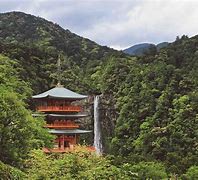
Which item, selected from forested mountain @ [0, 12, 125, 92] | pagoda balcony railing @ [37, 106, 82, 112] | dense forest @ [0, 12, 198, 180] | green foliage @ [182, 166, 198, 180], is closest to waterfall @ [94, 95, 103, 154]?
dense forest @ [0, 12, 198, 180]

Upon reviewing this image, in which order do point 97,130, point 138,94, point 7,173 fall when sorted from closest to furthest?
point 7,173
point 97,130
point 138,94

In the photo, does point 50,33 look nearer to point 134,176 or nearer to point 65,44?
point 65,44

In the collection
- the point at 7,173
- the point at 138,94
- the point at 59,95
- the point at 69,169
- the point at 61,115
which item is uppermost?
the point at 138,94

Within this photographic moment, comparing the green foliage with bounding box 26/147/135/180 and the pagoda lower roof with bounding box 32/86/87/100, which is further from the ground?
the pagoda lower roof with bounding box 32/86/87/100

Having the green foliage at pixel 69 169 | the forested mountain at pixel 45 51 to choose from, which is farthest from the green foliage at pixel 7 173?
the forested mountain at pixel 45 51

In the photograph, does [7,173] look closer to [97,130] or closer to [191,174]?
[191,174]

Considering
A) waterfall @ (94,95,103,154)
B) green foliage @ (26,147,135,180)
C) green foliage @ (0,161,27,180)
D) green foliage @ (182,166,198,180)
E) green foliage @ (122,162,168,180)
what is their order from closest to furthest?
green foliage @ (0,161,27,180) < green foliage @ (26,147,135,180) < green foliage @ (122,162,168,180) < green foliage @ (182,166,198,180) < waterfall @ (94,95,103,154)

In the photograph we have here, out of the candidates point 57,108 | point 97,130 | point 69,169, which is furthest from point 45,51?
point 69,169

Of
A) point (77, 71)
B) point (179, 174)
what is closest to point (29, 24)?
point (77, 71)

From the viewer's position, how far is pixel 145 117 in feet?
163

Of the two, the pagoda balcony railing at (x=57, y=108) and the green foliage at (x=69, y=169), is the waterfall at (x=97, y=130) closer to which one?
the pagoda balcony railing at (x=57, y=108)

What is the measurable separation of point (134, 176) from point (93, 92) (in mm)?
24088

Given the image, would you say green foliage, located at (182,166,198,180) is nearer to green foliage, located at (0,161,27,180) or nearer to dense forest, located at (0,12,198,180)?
dense forest, located at (0,12,198,180)

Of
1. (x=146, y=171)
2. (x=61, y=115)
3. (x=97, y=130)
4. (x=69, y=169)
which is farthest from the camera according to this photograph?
(x=97, y=130)
